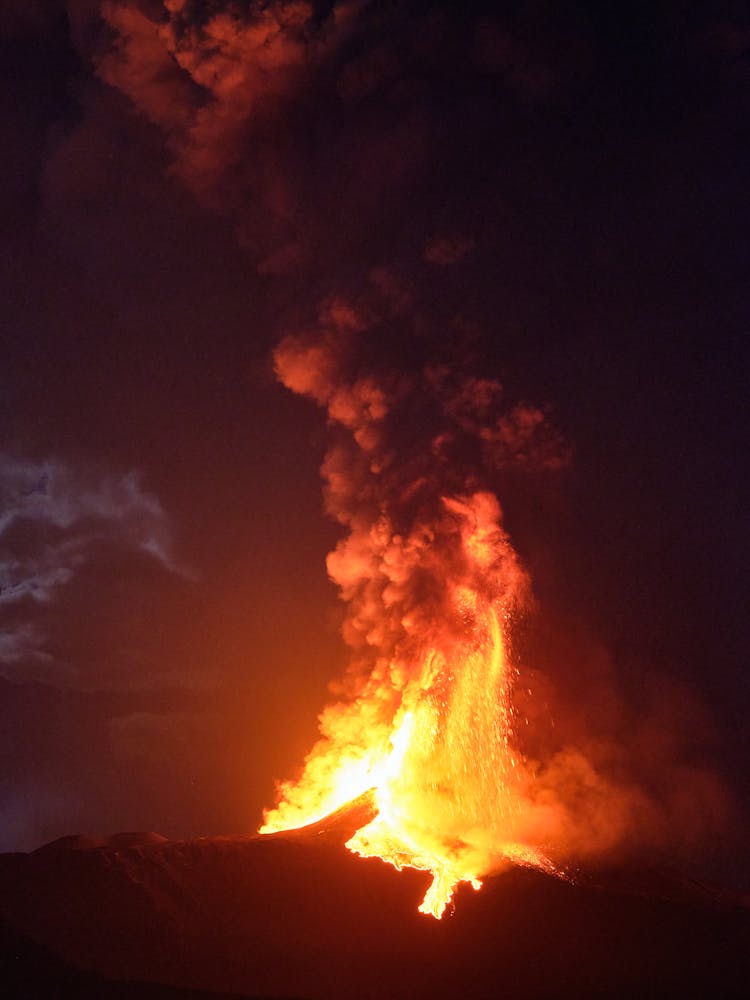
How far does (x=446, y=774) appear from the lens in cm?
3322

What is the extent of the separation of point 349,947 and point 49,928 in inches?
340

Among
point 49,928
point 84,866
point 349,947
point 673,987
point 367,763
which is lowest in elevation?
point 49,928

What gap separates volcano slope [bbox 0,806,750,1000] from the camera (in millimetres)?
20016

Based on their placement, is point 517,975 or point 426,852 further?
point 426,852

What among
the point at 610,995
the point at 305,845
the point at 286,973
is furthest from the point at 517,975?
the point at 305,845

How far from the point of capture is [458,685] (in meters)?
33.9

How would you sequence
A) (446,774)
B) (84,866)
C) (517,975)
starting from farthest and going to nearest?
(446,774) < (84,866) < (517,975)

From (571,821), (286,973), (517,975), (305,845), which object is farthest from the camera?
(571,821)

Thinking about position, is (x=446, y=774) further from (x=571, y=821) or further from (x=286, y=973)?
(x=286, y=973)

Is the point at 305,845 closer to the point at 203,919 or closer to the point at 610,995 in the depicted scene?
the point at 203,919

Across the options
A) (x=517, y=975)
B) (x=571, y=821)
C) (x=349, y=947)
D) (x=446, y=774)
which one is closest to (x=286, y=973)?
(x=349, y=947)

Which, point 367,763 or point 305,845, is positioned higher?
point 367,763

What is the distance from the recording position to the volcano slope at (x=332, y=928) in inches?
788

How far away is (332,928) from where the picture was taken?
73.7 ft
